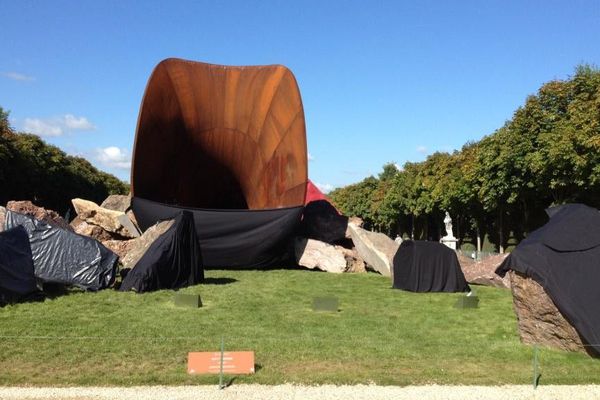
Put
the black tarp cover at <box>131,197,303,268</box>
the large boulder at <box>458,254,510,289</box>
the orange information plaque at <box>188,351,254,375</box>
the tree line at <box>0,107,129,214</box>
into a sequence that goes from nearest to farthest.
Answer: the orange information plaque at <box>188,351,254,375</box>
the large boulder at <box>458,254,510,289</box>
the black tarp cover at <box>131,197,303,268</box>
the tree line at <box>0,107,129,214</box>

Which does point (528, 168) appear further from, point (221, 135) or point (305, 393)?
point (305, 393)

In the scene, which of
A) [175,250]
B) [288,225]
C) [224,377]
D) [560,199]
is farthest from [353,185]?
[224,377]

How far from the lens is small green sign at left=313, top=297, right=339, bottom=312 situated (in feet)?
37.6

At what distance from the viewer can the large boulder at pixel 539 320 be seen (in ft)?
27.6

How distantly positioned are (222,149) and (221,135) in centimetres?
72

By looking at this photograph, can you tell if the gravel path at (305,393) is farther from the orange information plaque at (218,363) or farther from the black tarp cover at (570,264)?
the black tarp cover at (570,264)

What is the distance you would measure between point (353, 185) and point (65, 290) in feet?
259

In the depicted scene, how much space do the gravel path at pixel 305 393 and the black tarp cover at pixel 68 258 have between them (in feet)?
23.7

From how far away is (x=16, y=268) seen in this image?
11.9 m

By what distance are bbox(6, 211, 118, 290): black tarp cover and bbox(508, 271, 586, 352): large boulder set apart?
9.40 metres

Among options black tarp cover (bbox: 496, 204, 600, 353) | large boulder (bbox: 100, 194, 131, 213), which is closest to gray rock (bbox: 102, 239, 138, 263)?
large boulder (bbox: 100, 194, 131, 213)

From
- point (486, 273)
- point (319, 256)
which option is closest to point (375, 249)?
point (319, 256)

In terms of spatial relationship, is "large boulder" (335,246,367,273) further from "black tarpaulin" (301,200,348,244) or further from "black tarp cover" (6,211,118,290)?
"black tarp cover" (6,211,118,290)

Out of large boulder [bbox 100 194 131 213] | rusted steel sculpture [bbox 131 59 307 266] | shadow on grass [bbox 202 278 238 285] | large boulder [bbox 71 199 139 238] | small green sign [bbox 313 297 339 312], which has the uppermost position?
rusted steel sculpture [bbox 131 59 307 266]
